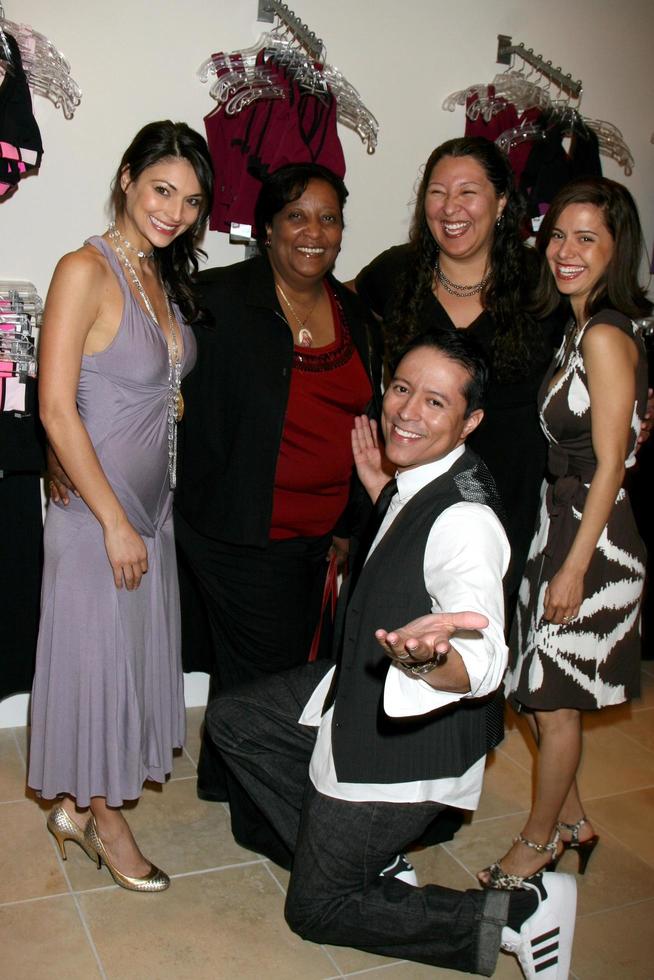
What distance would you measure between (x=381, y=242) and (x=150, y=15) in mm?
1054

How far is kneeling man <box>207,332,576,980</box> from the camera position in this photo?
1.87m

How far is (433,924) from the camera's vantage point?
2072 millimetres

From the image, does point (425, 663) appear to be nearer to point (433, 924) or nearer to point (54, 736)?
point (433, 924)

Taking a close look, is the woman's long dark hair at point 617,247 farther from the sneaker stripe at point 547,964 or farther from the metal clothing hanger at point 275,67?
the sneaker stripe at point 547,964

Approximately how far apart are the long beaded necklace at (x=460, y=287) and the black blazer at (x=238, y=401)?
1.48 ft

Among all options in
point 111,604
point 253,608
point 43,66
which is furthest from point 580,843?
point 43,66

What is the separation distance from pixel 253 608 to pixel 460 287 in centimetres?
103

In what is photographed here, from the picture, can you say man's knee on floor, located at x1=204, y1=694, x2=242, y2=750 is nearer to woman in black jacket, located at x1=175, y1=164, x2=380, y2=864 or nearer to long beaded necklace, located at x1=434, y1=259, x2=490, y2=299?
woman in black jacket, located at x1=175, y1=164, x2=380, y2=864

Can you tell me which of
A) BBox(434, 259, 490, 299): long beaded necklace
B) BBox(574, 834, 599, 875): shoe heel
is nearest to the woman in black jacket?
BBox(434, 259, 490, 299): long beaded necklace

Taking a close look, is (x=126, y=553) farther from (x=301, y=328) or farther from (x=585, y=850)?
(x=585, y=850)

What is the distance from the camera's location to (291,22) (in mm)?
2990

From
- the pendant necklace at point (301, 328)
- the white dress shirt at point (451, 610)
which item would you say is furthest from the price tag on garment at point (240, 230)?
the white dress shirt at point (451, 610)

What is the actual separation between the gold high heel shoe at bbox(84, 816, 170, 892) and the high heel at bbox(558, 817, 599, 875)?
110 centimetres

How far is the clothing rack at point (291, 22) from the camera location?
9.82 feet
